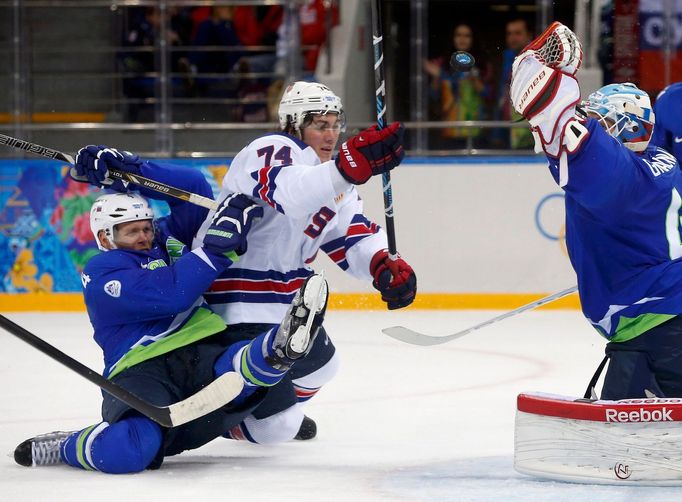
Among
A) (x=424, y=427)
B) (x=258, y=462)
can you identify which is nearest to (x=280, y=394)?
(x=258, y=462)

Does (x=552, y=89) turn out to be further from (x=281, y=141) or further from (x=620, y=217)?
(x=281, y=141)

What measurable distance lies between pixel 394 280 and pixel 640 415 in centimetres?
97

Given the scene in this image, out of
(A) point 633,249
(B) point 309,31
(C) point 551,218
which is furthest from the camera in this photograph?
(B) point 309,31

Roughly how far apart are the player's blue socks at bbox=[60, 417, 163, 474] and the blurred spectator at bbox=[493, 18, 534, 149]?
4.48 meters

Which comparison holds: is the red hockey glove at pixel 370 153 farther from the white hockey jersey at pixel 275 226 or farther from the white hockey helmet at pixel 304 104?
the white hockey helmet at pixel 304 104

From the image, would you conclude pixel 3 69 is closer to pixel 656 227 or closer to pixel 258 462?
pixel 258 462

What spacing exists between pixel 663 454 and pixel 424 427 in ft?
3.35

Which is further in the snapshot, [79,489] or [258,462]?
[258,462]

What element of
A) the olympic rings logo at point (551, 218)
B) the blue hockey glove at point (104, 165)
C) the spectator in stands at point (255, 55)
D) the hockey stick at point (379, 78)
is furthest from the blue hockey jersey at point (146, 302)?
the spectator in stands at point (255, 55)

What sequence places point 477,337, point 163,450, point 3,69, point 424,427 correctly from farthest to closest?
point 3,69 < point 477,337 < point 424,427 < point 163,450

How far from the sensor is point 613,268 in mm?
2809

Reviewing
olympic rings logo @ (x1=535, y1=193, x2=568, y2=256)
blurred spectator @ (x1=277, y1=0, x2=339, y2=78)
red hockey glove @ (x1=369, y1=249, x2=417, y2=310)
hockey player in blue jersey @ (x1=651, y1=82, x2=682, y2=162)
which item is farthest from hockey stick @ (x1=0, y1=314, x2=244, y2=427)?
blurred spectator @ (x1=277, y1=0, x2=339, y2=78)

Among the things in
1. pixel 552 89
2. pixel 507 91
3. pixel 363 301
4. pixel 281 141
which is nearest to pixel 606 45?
pixel 507 91

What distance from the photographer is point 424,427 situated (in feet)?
11.8
